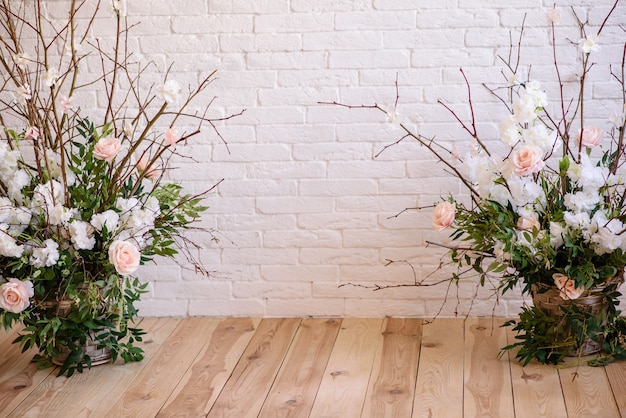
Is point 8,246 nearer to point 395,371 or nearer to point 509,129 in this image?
point 395,371

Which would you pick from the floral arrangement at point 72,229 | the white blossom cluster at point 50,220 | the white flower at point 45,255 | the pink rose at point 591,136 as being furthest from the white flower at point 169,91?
the pink rose at point 591,136

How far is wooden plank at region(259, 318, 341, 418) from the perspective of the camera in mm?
2359

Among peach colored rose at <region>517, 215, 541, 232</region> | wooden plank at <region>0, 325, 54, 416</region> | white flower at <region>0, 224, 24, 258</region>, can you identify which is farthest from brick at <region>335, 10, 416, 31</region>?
wooden plank at <region>0, 325, 54, 416</region>

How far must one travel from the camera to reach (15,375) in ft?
8.72

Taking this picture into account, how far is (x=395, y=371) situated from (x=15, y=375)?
3.84 ft

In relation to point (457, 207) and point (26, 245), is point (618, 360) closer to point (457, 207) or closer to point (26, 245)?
point (457, 207)

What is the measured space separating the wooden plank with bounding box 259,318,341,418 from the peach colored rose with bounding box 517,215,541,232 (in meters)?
0.74

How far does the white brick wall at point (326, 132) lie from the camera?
2.87m

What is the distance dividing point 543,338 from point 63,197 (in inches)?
58.1

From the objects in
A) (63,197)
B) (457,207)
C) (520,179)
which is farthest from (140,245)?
(520,179)

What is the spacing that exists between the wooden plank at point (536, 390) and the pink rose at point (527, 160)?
0.60m

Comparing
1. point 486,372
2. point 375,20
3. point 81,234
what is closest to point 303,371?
point 486,372

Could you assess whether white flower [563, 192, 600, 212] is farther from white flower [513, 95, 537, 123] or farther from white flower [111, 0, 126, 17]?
white flower [111, 0, 126, 17]

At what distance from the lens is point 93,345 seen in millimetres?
2680
